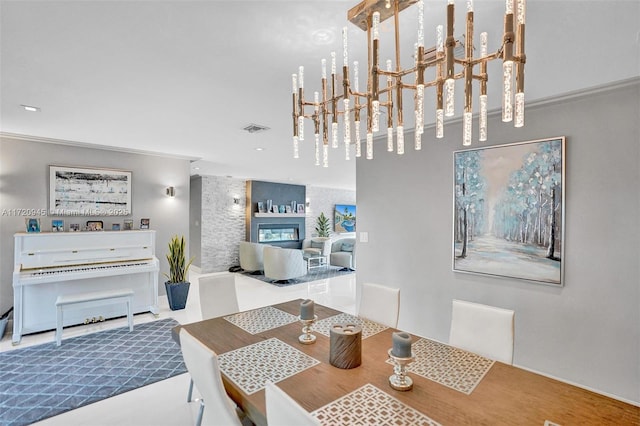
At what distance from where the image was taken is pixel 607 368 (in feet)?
7.88

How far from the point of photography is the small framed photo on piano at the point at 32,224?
4.00 metres

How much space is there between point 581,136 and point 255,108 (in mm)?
2822

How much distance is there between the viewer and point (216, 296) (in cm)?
270

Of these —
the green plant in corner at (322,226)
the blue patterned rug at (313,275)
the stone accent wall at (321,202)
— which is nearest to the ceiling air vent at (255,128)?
the blue patterned rug at (313,275)

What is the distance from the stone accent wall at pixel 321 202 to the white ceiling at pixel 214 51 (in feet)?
23.2

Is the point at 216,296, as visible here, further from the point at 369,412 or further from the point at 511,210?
the point at 511,210

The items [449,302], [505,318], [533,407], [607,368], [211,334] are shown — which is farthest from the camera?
[449,302]

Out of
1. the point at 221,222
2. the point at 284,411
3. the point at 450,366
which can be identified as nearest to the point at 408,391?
the point at 450,366

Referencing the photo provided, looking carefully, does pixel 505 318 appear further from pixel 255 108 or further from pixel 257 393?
pixel 255 108

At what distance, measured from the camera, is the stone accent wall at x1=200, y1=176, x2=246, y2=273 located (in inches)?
306

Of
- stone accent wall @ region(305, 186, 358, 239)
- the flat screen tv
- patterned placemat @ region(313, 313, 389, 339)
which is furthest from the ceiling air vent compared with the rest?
the flat screen tv

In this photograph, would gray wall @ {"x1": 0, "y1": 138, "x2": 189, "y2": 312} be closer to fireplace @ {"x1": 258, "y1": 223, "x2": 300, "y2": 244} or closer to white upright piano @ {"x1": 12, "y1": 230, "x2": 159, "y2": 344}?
white upright piano @ {"x1": 12, "y1": 230, "x2": 159, "y2": 344}

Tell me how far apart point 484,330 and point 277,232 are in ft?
24.7

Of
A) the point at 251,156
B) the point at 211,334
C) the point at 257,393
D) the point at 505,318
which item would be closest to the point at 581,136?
the point at 505,318
